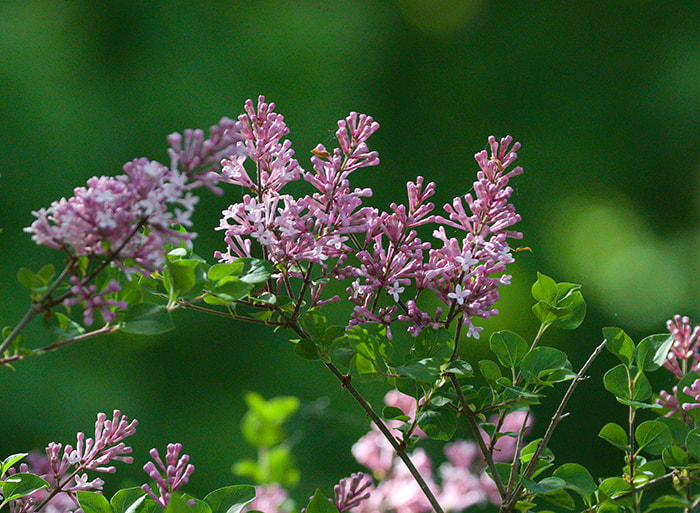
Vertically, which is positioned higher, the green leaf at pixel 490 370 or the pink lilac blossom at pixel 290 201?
the pink lilac blossom at pixel 290 201

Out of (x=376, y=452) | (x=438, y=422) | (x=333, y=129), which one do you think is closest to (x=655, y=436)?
(x=438, y=422)

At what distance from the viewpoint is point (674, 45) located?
262 centimetres

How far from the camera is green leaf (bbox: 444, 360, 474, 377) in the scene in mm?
351

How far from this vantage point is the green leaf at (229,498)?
359 millimetres

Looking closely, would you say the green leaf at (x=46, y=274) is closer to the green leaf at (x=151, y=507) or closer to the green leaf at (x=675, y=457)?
the green leaf at (x=151, y=507)

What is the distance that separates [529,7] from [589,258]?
41.5 inches

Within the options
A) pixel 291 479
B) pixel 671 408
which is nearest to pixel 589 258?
pixel 671 408

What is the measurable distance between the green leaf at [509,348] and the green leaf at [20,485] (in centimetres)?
24

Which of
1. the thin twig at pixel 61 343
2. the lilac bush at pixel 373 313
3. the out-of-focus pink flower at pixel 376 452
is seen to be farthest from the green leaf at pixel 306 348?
the out-of-focus pink flower at pixel 376 452

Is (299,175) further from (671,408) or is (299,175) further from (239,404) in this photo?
(239,404)

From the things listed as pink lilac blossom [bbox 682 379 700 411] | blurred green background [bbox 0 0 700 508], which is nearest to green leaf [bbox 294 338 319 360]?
pink lilac blossom [bbox 682 379 700 411]

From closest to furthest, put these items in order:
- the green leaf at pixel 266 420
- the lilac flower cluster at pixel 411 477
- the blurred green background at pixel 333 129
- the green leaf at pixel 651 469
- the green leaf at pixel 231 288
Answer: the green leaf at pixel 266 420 < the green leaf at pixel 231 288 < the green leaf at pixel 651 469 < the lilac flower cluster at pixel 411 477 < the blurred green background at pixel 333 129

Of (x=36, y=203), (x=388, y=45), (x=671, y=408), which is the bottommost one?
(x=671, y=408)

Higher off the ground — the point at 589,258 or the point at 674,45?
the point at 674,45
